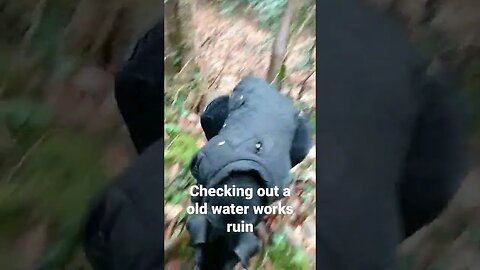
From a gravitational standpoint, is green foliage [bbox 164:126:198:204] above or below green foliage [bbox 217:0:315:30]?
below

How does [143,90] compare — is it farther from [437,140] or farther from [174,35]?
[437,140]

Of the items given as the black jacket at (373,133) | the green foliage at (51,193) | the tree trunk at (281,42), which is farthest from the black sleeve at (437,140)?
the green foliage at (51,193)

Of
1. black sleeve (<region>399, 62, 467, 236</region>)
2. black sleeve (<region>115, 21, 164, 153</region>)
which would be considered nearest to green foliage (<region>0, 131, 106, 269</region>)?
black sleeve (<region>115, 21, 164, 153</region>)

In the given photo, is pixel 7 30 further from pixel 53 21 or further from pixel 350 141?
pixel 350 141

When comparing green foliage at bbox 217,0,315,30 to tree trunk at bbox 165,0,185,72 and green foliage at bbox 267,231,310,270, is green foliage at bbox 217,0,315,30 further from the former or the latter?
green foliage at bbox 267,231,310,270

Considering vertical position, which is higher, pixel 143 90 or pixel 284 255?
pixel 143 90

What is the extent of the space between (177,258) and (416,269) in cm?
19

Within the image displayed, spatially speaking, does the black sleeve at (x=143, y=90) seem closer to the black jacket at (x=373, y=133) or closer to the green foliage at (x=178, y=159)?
the green foliage at (x=178, y=159)

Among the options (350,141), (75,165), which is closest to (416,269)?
(350,141)

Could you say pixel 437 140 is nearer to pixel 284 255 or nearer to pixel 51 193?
pixel 284 255

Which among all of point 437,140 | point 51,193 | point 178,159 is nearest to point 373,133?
point 437,140

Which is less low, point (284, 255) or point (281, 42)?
point (281, 42)

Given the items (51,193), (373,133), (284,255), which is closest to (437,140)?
(373,133)

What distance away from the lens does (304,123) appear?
48 cm
